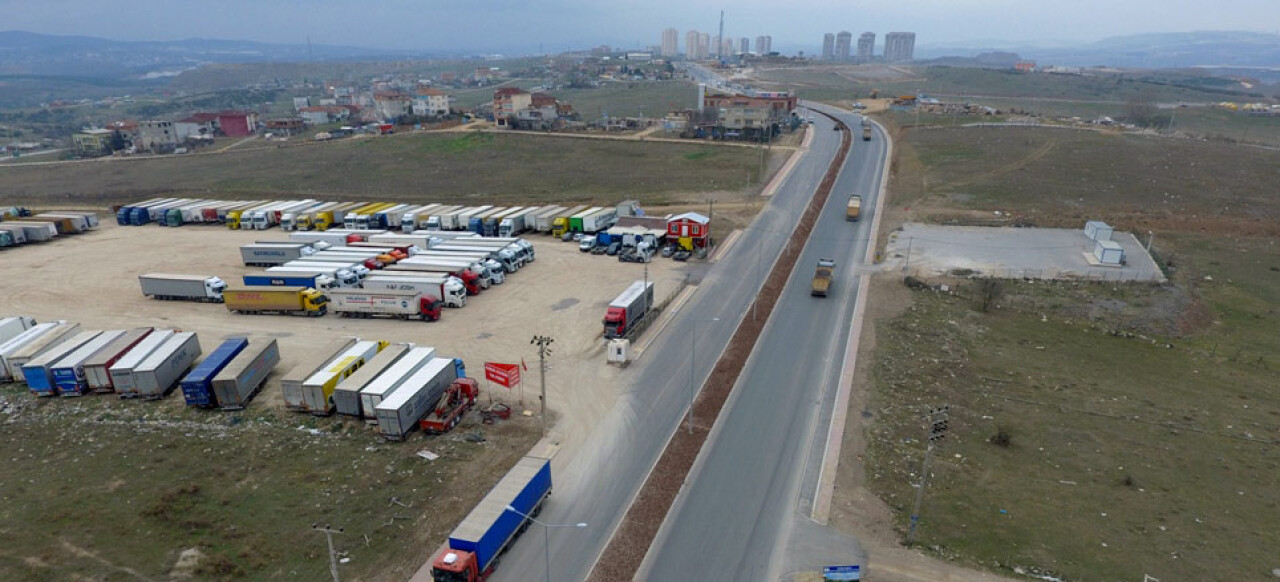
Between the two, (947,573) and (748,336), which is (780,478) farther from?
(748,336)

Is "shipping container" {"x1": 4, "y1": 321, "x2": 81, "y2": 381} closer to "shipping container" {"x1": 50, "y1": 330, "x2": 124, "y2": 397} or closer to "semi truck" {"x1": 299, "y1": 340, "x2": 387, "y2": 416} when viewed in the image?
"shipping container" {"x1": 50, "y1": 330, "x2": 124, "y2": 397}

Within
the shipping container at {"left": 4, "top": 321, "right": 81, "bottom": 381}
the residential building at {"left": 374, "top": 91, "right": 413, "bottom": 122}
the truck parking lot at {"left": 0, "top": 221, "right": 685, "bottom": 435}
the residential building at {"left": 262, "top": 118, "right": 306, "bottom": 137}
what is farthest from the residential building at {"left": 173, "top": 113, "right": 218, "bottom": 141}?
the shipping container at {"left": 4, "top": 321, "right": 81, "bottom": 381}

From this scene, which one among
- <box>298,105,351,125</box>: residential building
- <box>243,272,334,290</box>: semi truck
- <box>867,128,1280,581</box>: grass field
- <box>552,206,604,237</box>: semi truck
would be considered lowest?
<box>867,128,1280,581</box>: grass field

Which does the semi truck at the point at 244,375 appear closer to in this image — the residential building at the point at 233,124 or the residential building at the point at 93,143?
the residential building at the point at 93,143

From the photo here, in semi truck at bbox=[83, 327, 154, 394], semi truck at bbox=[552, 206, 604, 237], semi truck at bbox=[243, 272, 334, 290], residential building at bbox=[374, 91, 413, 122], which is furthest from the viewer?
residential building at bbox=[374, 91, 413, 122]

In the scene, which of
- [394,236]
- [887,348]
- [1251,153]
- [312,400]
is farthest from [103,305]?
[1251,153]

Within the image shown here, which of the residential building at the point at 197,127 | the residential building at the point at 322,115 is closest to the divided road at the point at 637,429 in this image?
the residential building at the point at 197,127

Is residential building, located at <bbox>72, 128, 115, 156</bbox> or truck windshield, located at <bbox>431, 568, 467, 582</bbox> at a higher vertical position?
residential building, located at <bbox>72, 128, 115, 156</bbox>
